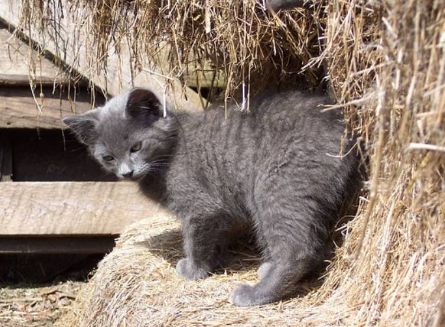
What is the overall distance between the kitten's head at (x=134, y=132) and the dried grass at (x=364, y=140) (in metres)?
0.21

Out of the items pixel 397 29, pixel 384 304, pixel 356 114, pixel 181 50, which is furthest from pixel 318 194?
Result: pixel 397 29

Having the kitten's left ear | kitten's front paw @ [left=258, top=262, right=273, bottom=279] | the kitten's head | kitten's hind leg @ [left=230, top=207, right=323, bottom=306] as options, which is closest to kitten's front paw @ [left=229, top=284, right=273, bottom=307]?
kitten's hind leg @ [left=230, top=207, right=323, bottom=306]

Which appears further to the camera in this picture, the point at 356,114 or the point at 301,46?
the point at 301,46

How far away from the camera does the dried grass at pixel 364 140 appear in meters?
1.61

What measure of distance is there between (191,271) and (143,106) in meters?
0.76

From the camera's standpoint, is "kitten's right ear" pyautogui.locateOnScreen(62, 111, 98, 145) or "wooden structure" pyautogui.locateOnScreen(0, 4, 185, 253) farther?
"wooden structure" pyautogui.locateOnScreen(0, 4, 185, 253)

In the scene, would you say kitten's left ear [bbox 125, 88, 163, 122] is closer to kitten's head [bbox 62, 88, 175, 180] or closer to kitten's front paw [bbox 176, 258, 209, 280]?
kitten's head [bbox 62, 88, 175, 180]

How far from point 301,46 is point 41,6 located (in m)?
1.16

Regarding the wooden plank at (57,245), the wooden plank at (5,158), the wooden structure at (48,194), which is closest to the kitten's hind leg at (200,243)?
the wooden structure at (48,194)

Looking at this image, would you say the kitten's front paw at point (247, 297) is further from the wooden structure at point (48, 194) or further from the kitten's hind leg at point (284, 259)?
the wooden structure at point (48, 194)

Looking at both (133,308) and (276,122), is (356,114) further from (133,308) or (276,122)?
(133,308)

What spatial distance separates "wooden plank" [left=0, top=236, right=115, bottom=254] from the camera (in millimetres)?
3887

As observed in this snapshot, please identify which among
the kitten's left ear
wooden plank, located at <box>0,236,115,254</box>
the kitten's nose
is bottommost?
wooden plank, located at <box>0,236,115,254</box>

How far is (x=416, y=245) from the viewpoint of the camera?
2068mm
